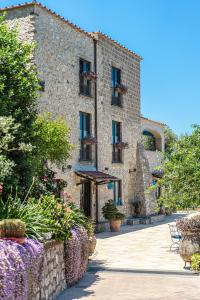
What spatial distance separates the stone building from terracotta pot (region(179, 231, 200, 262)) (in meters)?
9.08

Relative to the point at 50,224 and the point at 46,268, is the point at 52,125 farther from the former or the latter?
the point at 46,268

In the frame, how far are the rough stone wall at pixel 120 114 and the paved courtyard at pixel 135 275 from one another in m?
7.39

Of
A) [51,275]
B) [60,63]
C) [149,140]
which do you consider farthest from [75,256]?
[149,140]

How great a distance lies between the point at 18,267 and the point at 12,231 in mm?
745

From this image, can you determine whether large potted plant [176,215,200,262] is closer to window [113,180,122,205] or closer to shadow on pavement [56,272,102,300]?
shadow on pavement [56,272,102,300]

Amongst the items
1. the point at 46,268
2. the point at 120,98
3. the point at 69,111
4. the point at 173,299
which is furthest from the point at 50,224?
the point at 120,98

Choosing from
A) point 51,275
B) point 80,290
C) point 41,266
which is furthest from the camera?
point 80,290

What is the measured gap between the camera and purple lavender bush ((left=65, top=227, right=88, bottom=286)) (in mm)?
10570

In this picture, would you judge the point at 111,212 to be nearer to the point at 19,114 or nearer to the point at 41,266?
the point at 19,114

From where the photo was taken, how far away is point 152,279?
37.6 ft

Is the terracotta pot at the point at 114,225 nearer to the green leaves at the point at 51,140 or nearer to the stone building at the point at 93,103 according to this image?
the stone building at the point at 93,103

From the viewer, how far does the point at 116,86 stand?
1050 inches

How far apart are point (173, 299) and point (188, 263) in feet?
13.9

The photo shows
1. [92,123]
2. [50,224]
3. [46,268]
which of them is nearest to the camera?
[46,268]
